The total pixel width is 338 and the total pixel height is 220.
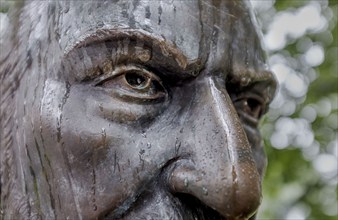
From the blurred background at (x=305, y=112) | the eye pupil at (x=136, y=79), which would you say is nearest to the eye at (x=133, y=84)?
the eye pupil at (x=136, y=79)

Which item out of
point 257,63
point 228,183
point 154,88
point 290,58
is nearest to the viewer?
point 228,183

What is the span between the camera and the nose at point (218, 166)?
1.49 metres

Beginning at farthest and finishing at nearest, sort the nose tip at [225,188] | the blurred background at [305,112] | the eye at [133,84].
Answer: the blurred background at [305,112], the eye at [133,84], the nose tip at [225,188]

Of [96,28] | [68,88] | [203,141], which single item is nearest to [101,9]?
[96,28]

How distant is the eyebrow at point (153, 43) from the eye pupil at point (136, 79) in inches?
1.9

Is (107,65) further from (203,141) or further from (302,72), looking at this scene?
(302,72)

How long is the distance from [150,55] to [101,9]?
0.15m

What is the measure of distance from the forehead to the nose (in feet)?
0.39

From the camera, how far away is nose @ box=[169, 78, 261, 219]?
149 centimetres

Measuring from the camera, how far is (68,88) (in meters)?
1.60

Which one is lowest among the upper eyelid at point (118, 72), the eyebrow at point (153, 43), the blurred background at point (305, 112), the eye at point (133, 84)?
the blurred background at point (305, 112)

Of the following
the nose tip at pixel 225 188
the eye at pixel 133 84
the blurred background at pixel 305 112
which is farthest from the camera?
the blurred background at pixel 305 112

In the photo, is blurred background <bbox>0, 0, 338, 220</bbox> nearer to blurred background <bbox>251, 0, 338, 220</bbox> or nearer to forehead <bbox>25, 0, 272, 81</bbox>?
blurred background <bbox>251, 0, 338, 220</bbox>

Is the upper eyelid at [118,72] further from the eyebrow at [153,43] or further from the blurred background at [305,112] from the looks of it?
the blurred background at [305,112]
